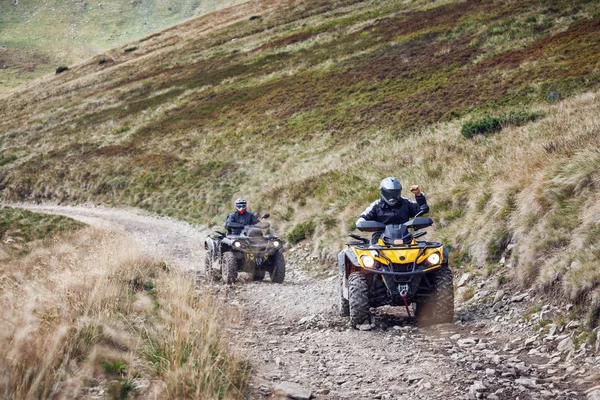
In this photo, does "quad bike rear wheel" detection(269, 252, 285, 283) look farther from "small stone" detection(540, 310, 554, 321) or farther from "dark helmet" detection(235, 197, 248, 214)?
"small stone" detection(540, 310, 554, 321)

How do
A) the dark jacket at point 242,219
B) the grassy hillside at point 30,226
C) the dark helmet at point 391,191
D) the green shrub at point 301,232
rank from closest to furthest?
the dark helmet at point 391,191 < the dark jacket at point 242,219 < the green shrub at point 301,232 < the grassy hillside at point 30,226

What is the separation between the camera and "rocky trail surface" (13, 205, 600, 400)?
5410 mm

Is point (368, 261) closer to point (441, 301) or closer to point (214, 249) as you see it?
point (441, 301)

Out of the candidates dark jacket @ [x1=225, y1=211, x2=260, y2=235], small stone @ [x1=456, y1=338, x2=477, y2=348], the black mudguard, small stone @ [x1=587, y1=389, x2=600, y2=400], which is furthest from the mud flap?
dark jacket @ [x1=225, y1=211, x2=260, y2=235]

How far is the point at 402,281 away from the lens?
25.3 ft

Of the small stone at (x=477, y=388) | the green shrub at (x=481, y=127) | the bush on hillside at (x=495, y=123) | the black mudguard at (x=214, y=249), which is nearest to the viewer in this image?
the small stone at (x=477, y=388)

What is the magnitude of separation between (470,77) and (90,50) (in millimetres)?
142601

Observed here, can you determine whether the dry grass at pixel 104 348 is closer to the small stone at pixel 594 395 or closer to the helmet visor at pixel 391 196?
Answer: the small stone at pixel 594 395

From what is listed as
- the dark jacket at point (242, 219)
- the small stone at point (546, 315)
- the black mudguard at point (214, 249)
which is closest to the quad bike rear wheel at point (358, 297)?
the small stone at point (546, 315)

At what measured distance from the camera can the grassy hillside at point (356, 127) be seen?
32.7ft

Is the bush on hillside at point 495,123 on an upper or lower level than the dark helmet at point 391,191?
lower

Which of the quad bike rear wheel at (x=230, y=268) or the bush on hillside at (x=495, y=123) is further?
the bush on hillside at (x=495, y=123)

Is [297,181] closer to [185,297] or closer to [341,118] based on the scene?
[341,118]

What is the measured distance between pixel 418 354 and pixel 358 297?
55.3 inches
